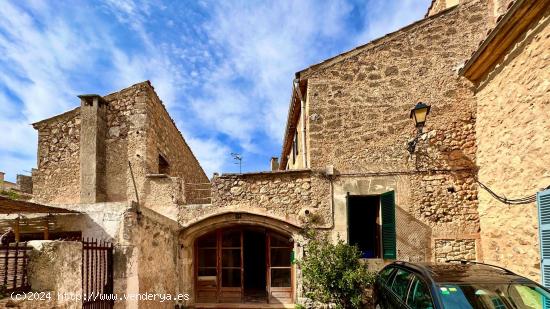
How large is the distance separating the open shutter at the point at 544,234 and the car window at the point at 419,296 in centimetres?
225

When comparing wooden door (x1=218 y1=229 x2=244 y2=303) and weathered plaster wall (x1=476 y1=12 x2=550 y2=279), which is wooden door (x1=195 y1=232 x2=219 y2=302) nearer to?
wooden door (x1=218 y1=229 x2=244 y2=303)

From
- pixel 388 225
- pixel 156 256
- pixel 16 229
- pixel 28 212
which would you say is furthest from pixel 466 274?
pixel 16 229

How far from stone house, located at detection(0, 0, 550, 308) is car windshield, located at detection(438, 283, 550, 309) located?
3.03m

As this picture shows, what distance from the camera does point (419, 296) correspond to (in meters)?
4.16

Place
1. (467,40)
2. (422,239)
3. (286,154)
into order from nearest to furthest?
(422,239) → (467,40) → (286,154)

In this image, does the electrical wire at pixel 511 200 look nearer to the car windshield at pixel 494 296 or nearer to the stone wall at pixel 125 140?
the car windshield at pixel 494 296

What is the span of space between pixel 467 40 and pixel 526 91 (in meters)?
3.17

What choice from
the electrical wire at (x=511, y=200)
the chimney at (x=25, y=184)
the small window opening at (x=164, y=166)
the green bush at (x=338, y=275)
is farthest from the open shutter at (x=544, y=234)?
the chimney at (x=25, y=184)

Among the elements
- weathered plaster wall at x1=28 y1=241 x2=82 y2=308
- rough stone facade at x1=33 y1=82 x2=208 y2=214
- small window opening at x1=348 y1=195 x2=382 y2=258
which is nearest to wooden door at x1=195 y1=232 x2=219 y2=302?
rough stone facade at x1=33 y1=82 x2=208 y2=214

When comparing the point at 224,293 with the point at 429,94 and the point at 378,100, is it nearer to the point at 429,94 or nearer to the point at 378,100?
the point at 378,100

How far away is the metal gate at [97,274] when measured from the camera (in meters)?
5.24

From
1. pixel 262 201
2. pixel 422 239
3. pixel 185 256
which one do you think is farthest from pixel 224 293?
pixel 422 239

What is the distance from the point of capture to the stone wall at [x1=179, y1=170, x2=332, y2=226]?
26.6 ft

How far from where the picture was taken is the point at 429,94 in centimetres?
821
